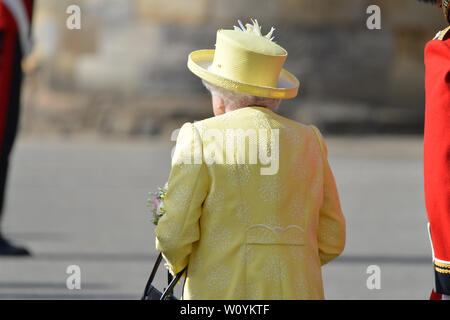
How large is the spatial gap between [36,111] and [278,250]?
1720 centimetres

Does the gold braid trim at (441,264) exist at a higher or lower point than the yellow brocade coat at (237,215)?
lower

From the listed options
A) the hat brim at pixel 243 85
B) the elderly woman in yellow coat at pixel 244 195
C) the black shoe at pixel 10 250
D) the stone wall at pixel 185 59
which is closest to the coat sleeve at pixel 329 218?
the elderly woman in yellow coat at pixel 244 195

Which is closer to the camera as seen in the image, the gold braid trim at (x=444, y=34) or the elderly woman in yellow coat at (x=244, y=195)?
the elderly woman in yellow coat at (x=244, y=195)

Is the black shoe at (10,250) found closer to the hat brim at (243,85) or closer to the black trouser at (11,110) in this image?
the black trouser at (11,110)

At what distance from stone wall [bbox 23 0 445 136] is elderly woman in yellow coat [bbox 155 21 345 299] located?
16.2m

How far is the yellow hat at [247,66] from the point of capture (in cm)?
297

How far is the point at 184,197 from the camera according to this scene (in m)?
2.84

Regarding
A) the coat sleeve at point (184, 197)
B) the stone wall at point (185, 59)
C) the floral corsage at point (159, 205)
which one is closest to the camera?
the coat sleeve at point (184, 197)

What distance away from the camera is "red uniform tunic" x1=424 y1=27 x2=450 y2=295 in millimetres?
2955

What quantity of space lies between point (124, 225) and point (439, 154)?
17.1 feet
